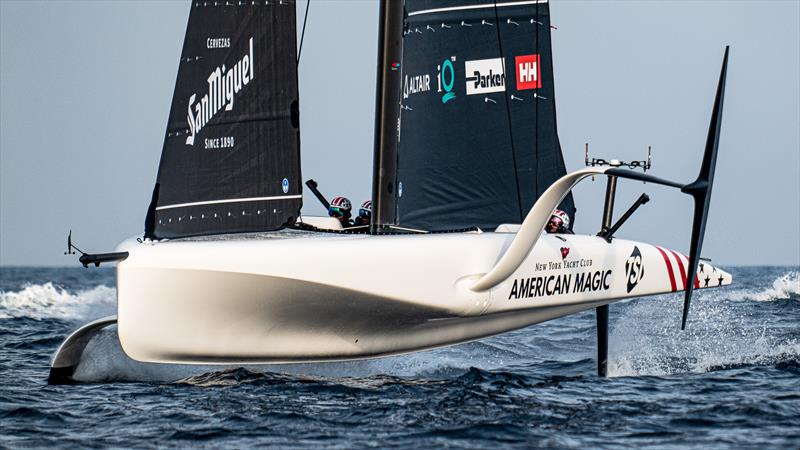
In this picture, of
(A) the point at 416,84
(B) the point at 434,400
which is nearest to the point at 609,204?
(A) the point at 416,84

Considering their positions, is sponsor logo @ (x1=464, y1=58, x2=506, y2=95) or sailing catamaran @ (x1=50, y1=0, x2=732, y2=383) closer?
sailing catamaran @ (x1=50, y1=0, x2=732, y2=383)

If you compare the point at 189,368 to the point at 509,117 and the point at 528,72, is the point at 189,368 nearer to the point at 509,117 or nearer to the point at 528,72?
the point at 509,117

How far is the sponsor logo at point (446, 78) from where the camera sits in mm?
10375

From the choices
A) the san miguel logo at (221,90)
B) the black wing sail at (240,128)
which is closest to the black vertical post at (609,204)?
the black wing sail at (240,128)

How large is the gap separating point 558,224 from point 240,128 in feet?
10.8

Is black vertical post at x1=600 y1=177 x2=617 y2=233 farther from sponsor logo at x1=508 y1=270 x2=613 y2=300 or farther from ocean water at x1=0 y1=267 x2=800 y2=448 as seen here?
ocean water at x1=0 y1=267 x2=800 y2=448

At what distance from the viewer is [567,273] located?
385 inches

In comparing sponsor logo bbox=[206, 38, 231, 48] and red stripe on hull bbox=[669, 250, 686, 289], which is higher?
sponsor logo bbox=[206, 38, 231, 48]

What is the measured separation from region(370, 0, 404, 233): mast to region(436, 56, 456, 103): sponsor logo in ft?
1.36

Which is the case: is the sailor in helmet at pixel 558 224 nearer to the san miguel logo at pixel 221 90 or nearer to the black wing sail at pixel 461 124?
the black wing sail at pixel 461 124

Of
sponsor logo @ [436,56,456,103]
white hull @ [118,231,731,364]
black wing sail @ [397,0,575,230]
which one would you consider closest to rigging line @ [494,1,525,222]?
black wing sail @ [397,0,575,230]

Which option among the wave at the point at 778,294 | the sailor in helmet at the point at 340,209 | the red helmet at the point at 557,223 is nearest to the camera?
the red helmet at the point at 557,223

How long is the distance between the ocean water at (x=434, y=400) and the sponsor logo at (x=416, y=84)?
254cm

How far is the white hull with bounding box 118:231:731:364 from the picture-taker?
8266mm
